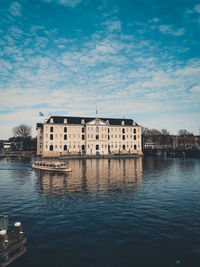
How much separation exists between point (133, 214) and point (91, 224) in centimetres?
462

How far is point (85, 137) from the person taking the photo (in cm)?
10925

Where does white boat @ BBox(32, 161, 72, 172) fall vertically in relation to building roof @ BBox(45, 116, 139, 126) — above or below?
below

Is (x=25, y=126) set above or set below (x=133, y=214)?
above

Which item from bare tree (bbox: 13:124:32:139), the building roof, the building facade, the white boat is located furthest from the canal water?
bare tree (bbox: 13:124:32:139)

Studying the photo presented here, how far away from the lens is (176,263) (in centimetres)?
1100

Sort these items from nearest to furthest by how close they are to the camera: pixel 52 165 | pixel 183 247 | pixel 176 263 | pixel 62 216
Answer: pixel 176 263 → pixel 183 247 → pixel 62 216 → pixel 52 165

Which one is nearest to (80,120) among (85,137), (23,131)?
(85,137)

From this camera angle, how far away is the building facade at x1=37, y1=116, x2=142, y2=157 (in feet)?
341

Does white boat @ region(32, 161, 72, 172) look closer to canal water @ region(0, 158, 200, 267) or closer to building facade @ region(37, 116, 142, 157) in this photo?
canal water @ region(0, 158, 200, 267)

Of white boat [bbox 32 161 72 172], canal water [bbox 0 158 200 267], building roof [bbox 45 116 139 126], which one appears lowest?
canal water [bbox 0 158 200 267]

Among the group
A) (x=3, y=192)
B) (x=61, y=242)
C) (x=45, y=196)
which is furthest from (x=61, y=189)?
(x=61, y=242)

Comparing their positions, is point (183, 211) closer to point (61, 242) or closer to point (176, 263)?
point (176, 263)

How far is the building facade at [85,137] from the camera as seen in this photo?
104 metres

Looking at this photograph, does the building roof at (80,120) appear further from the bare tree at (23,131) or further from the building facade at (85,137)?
the bare tree at (23,131)
